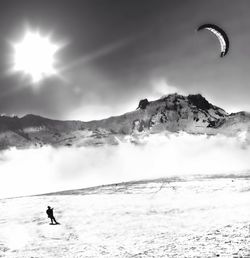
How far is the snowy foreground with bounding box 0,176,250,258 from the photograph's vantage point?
1015 inches

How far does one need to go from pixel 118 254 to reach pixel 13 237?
37.4ft

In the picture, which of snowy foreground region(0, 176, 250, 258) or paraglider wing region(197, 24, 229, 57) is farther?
paraglider wing region(197, 24, 229, 57)

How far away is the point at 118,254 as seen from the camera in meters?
25.0

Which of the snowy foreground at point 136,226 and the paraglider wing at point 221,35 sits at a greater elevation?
the paraglider wing at point 221,35

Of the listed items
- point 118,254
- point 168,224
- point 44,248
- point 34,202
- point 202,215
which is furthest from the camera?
point 34,202

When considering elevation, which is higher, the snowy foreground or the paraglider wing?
the paraglider wing

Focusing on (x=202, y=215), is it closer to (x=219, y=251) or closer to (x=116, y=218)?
(x=116, y=218)

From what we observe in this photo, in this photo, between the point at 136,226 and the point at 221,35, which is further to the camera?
the point at 136,226

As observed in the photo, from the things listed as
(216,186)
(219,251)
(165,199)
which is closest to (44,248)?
(219,251)

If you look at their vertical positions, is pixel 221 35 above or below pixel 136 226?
above

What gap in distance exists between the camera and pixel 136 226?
33500mm

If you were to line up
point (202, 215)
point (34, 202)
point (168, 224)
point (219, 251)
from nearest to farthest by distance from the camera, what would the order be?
point (219, 251), point (168, 224), point (202, 215), point (34, 202)

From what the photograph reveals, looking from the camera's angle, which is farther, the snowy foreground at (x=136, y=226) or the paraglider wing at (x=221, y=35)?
the paraglider wing at (x=221, y=35)

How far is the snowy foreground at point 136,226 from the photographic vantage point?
25770mm
